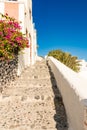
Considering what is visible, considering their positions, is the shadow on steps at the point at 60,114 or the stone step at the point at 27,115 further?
the stone step at the point at 27,115

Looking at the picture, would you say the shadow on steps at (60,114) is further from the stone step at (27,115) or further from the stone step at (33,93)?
the stone step at (33,93)

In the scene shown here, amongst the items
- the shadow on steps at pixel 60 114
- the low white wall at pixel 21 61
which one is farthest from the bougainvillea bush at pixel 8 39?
the shadow on steps at pixel 60 114

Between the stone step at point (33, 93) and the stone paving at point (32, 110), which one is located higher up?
the stone step at point (33, 93)

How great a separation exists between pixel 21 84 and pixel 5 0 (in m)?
7.33

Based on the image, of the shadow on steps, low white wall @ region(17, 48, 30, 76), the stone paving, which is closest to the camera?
the shadow on steps

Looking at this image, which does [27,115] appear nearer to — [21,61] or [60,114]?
[60,114]

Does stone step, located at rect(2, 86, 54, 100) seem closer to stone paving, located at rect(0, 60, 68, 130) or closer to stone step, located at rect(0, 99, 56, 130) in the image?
stone paving, located at rect(0, 60, 68, 130)

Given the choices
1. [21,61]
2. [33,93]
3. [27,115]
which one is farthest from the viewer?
[21,61]

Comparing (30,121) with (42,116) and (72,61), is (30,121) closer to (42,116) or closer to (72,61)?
(42,116)

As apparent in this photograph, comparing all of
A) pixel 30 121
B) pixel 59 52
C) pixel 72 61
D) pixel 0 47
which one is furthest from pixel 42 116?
pixel 59 52

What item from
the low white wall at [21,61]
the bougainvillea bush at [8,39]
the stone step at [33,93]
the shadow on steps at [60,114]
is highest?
the low white wall at [21,61]

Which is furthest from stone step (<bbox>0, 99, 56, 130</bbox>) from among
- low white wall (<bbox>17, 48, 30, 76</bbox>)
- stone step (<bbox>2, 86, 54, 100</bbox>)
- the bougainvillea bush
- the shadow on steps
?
low white wall (<bbox>17, 48, 30, 76</bbox>)

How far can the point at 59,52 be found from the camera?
46094 millimetres

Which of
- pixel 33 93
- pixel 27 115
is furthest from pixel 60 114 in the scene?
pixel 33 93
